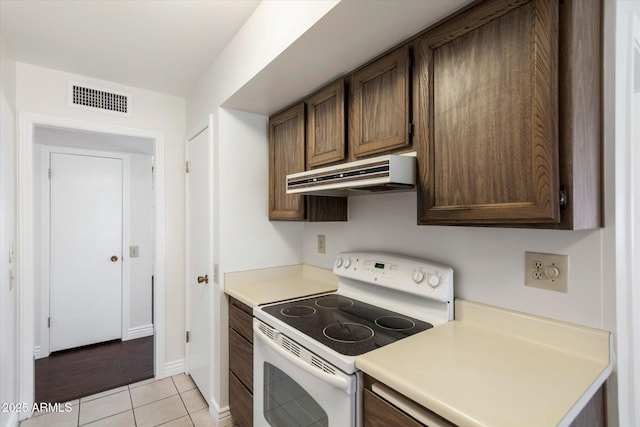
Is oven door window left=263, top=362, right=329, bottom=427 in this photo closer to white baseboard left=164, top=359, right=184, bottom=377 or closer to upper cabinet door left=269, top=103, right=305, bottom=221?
upper cabinet door left=269, top=103, right=305, bottom=221

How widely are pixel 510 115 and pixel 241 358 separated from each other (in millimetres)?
1777

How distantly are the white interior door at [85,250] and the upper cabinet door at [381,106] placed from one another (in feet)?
9.86

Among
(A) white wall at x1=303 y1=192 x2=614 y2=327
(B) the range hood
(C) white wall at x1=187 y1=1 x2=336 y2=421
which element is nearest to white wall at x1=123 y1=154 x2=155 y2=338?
(C) white wall at x1=187 y1=1 x2=336 y2=421

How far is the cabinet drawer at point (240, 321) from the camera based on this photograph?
5.63ft

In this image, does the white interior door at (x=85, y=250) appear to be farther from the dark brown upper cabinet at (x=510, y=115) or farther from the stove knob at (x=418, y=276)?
the dark brown upper cabinet at (x=510, y=115)

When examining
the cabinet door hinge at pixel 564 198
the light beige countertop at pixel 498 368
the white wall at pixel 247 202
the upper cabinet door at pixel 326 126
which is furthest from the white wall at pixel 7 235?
the cabinet door hinge at pixel 564 198

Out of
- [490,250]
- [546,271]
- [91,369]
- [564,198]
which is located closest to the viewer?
[564,198]

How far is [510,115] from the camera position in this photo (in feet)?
3.00

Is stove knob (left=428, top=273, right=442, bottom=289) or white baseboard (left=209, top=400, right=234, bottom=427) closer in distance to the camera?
stove knob (left=428, top=273, right=442, bottom=289)

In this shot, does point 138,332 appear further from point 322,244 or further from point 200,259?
point 322,244

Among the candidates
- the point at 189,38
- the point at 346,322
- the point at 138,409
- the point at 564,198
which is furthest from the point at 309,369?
the point at 189,38

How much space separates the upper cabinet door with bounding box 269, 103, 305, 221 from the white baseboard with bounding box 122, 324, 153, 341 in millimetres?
2493

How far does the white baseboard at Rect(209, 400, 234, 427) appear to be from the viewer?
1.97 metres

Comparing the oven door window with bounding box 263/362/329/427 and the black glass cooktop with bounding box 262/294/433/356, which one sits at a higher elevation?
the black glass cooktop with bounding box 262/294/433/356
